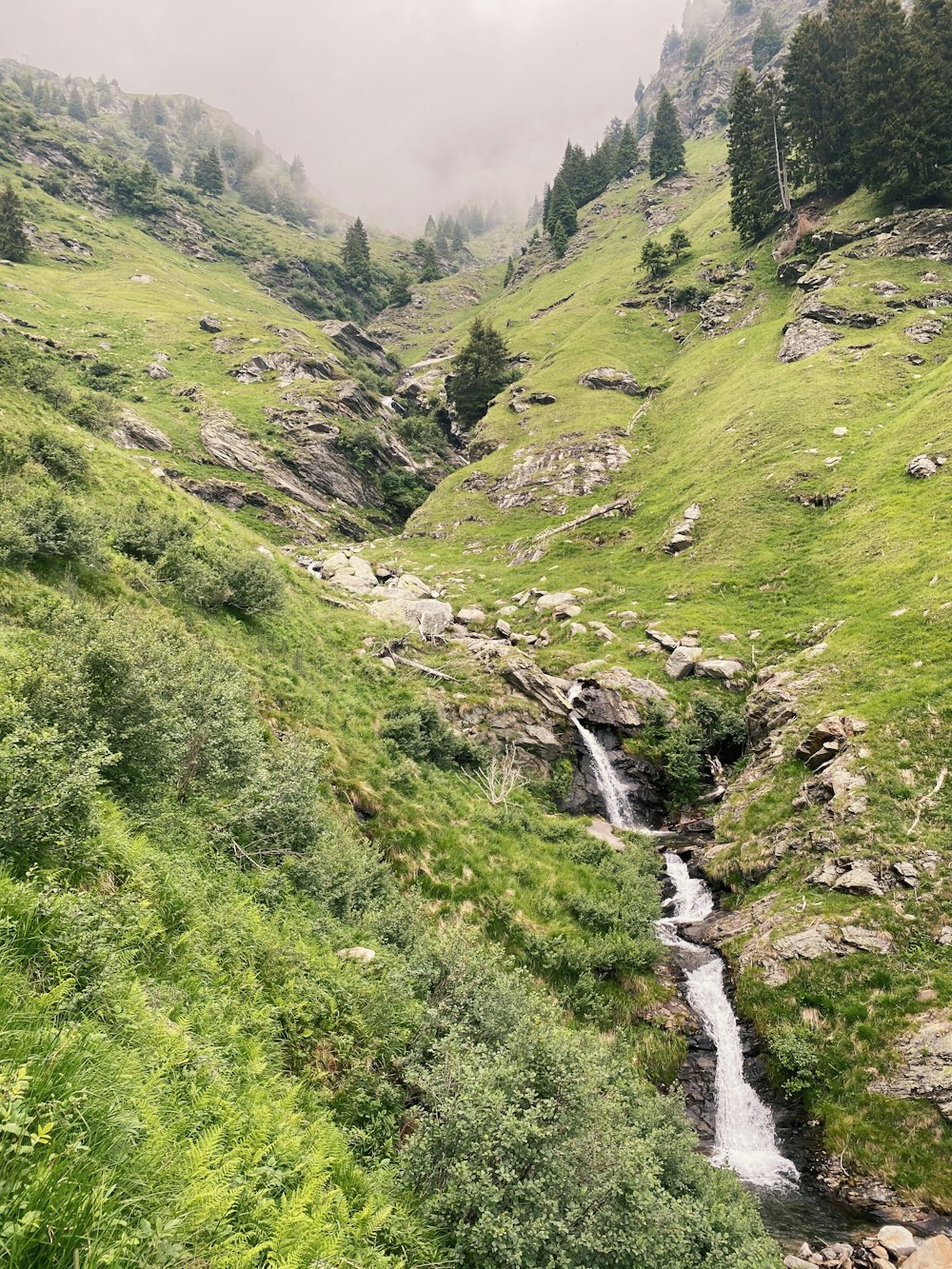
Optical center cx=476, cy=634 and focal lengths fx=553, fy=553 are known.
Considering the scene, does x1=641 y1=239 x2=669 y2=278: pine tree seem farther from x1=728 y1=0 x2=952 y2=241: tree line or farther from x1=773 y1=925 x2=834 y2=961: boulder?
x1=773 y1=925 x2=834 y2=961: boulder

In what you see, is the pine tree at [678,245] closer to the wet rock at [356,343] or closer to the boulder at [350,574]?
the wet rock at [356,343]

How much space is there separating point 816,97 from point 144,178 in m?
135

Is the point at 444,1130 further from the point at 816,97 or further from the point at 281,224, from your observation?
the point at 281,224

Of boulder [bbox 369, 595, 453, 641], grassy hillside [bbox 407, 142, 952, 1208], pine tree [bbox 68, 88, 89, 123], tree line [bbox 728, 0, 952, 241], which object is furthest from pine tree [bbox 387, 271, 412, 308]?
boulder [bbox 369, 595, 453, 641]

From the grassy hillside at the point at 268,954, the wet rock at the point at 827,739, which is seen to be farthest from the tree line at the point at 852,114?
the grassy hillside at the point at 268,954

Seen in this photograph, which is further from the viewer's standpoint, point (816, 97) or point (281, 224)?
point (281, 224)

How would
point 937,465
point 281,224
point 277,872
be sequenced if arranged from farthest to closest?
point 281,224 < point 937,465 < point 277,872

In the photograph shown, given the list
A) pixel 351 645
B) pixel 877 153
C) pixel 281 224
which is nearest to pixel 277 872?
pixel 351 645

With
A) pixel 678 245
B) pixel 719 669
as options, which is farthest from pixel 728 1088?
pixel 678 245

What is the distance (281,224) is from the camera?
181 meters

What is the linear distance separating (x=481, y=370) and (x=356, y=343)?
153 ft

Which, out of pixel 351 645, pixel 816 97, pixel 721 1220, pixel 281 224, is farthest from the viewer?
pixel 281 224

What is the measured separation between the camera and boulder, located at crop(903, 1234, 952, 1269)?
32.1 feet

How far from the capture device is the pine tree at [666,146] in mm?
131250
